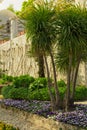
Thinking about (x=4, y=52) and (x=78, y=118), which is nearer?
(x=78, y=118)

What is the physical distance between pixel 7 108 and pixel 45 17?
429 centimetres

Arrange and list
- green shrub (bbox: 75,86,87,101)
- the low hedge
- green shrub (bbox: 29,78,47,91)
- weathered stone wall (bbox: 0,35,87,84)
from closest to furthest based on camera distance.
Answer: the low hedge < green shrub (bbox: 75,86,87,101) < green shrub (bbox: 29,78,47,91) < weathered stone wall (bbox: 0,35,87,84)

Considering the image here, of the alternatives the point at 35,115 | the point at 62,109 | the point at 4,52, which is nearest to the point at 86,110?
the point at 62,109

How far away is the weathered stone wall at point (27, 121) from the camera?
30.4 feet

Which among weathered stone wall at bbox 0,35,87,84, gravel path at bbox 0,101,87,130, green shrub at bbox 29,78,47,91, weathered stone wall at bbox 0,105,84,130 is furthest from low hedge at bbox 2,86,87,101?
weathered stone wall at bbox 0,35,87,84

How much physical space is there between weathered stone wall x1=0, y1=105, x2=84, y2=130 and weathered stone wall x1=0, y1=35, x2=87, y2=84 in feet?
36.0

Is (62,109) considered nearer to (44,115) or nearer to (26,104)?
(44,115)

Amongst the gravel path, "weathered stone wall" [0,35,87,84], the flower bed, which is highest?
"weathered stone wall" [0,35,87,84]

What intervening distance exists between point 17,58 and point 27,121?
54.0ft

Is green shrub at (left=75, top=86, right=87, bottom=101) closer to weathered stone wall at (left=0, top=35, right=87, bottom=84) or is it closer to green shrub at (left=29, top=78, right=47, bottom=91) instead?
green shrub at (left=29, top=78, right=47, bottom=91)

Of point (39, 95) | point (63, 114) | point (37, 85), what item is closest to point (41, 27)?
point (63, 114)

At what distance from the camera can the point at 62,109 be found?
10.8 m

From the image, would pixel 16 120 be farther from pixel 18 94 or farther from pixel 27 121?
pixel 18 94

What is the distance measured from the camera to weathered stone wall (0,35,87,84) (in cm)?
2428
